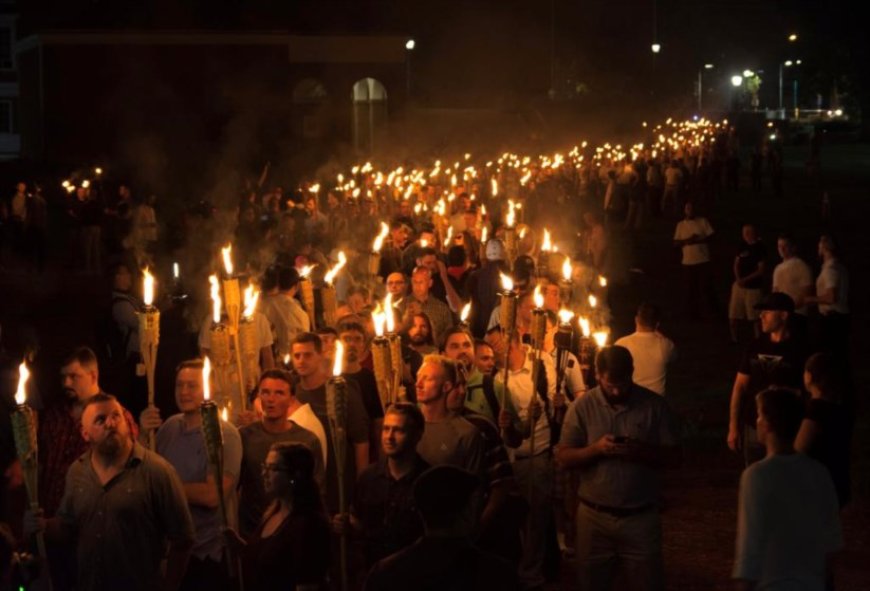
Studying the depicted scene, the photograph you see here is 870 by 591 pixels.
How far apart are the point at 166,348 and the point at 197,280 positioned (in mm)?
9165

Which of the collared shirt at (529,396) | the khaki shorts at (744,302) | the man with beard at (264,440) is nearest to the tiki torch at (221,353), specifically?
the man with beard at (264,440)

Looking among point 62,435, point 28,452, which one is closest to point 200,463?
point 62,435

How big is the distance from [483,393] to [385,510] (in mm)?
2241

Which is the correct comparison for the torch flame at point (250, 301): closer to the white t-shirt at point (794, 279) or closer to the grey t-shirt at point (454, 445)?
the grey t-shirt at point (454, 445)

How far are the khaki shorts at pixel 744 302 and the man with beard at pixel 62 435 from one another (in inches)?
440

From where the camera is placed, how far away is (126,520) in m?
6.12

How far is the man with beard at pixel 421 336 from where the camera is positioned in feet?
31.2

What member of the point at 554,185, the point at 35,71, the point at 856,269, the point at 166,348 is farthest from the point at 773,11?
the point at 166,348

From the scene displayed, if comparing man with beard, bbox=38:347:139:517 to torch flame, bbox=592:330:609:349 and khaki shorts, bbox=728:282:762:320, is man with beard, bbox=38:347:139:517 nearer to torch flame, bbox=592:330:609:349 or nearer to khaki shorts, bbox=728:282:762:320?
torch flame, bbox=592:330:609:349

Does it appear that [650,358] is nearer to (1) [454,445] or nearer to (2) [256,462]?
(1) [454,445]

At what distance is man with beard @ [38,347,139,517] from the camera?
7.06 m

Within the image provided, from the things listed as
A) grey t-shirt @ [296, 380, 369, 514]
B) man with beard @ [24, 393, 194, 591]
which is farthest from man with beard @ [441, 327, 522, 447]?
man with beard @ [24, 393, 194, 591]

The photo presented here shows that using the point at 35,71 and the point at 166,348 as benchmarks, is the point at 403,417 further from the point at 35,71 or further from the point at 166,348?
the point at 35,71

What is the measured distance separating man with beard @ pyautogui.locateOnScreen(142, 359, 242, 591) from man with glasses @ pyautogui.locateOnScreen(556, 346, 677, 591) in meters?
1.60
